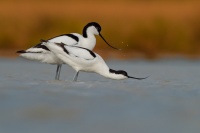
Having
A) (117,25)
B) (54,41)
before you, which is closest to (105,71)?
(54,41)

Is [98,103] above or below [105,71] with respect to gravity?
below

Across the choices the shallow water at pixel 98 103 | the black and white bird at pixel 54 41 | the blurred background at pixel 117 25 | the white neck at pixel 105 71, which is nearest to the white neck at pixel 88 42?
the black and white bird at pixel 54 41

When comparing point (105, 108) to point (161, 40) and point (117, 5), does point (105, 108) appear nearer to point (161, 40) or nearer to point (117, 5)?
point (161, 40)

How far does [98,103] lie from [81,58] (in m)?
2.30

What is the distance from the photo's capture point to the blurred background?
1866 centimetres

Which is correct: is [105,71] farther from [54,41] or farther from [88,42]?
[54,41]

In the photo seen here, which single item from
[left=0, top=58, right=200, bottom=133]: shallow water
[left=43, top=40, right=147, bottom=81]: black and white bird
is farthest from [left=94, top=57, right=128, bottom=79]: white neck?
[left=0, top=58, right=200, bottom=133]: shallow water

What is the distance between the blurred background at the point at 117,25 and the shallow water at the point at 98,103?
551 cm

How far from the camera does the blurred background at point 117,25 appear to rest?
18.7m

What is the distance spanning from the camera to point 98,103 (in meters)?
8.97

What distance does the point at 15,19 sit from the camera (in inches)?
774

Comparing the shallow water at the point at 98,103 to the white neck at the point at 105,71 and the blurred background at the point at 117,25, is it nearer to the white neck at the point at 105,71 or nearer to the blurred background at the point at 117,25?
the white neck at the point at 105,71

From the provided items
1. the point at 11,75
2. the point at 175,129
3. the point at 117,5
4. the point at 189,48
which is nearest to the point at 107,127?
the point at 175,129

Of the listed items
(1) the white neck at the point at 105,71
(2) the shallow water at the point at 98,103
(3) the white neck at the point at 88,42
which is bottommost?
(2) the shallow water at the point at 98,103
